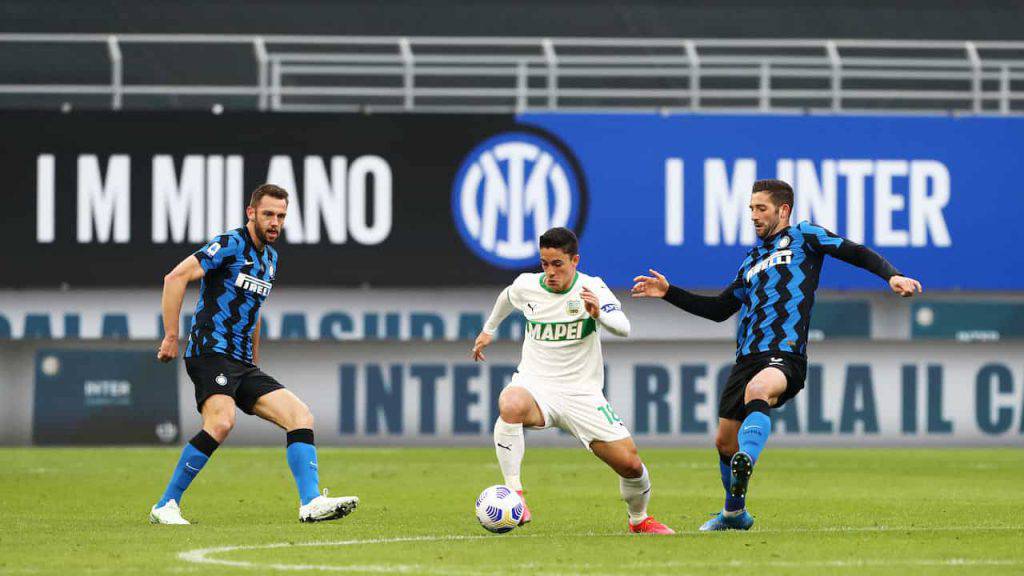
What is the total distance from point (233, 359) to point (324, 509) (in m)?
1.09

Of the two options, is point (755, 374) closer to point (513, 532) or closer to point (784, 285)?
point (784, 285)

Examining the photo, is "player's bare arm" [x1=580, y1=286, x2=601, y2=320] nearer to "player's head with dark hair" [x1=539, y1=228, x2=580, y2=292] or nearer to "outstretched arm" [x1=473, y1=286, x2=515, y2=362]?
"player's head with dark hair" [x1=539, y1=228, x2=580, y2=292]

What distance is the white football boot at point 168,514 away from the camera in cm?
1016

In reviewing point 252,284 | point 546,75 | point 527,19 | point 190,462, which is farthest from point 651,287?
point 527,19

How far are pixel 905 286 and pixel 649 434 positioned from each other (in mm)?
12868

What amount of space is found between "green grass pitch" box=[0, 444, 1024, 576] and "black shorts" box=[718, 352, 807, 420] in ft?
2.42

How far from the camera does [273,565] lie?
25.1ft

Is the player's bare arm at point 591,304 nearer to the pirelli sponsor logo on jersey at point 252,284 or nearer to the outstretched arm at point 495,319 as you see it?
the outstretched arm at point 495,319

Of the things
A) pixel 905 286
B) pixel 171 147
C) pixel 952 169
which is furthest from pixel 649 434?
pixel 905 286

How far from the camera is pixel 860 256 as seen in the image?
31.3 feet

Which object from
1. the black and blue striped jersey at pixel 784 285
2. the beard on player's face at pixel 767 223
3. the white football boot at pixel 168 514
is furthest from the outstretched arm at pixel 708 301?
the white football boot at pixel 168 514

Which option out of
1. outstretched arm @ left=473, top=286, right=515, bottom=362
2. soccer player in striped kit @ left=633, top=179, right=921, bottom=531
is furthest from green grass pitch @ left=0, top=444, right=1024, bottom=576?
outstretched arm @ left=473, top=286, right=515, bottom=362

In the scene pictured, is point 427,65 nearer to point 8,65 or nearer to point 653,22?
point 653,22

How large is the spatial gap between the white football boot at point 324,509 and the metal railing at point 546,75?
39.6 ft
